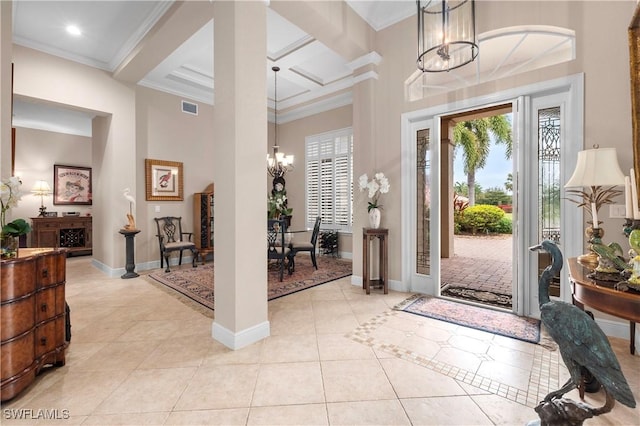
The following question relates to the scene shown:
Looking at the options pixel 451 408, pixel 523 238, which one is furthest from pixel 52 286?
pixel 523 238

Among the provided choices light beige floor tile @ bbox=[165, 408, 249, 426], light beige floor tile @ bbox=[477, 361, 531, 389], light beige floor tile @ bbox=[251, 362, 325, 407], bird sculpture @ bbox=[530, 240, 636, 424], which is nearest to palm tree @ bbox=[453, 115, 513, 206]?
light beige floor tile @ bbox=[477, 361, 531, 389]

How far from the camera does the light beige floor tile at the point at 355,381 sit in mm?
1845

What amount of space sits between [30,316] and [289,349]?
1.86 m

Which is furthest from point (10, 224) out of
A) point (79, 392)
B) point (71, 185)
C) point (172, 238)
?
point (71, 185)

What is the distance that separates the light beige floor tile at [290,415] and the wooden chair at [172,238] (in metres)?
4.22

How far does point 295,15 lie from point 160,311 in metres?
3.83

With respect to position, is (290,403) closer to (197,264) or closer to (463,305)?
(463,305)

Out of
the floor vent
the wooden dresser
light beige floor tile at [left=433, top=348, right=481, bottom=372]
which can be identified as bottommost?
light beige floor tile at [left=433, top=348, right=481, bottom=372]

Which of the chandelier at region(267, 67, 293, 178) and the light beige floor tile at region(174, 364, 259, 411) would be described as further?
the chandelier at region(267, 67, 293, 178)

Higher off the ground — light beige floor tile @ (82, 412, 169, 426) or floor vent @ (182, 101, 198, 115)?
floor vent @ (182, 101, 198, 115)

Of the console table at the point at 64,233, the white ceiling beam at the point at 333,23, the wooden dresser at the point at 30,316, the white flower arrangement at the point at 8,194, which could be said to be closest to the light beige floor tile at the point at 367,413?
the wooden dresser at the point at 30,316

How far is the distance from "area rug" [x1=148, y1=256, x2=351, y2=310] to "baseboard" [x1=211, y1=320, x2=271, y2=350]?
0.88 meters

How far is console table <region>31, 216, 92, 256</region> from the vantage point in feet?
21.9

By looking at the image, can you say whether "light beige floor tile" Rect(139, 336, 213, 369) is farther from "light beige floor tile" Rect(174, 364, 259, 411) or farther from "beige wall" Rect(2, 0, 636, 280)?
"beige wall" Rect(2, 0, 636, 280)
